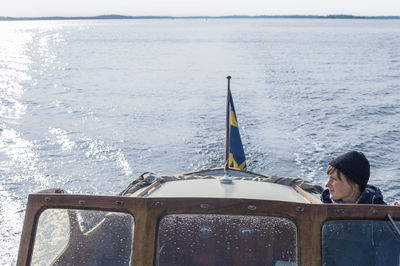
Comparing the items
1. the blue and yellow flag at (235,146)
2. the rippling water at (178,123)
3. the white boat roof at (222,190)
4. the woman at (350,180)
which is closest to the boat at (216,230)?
the woman at (350,180)

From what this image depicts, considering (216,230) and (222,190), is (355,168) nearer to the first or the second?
(222,190)

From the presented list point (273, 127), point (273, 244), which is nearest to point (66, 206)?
point (273, 244)

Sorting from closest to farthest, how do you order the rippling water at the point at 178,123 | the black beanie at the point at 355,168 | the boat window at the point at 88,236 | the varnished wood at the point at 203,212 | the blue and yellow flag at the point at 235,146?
1. the varnished wood at the point at 203,212
2. the boat window at the point at 88,236
3. the black beanie at the point at 355,168
4. the blue and yellow flag at the point at 235,146
5. the rippling water at the point at 178,123

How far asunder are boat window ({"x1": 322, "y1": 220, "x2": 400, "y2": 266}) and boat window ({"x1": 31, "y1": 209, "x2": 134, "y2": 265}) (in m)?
1.27

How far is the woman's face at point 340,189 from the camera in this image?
12.1 ft

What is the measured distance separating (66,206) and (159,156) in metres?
10.9

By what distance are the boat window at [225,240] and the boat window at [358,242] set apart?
0.24 m

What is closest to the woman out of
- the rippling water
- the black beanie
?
the black beanie

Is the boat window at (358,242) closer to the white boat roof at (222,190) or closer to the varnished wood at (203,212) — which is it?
the varnished wood at (203,212)

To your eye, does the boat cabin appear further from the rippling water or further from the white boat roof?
the rippling water

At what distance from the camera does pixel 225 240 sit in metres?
3.14

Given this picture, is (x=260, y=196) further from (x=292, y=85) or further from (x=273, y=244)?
(x=292, y=85)

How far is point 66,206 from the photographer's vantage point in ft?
10.3

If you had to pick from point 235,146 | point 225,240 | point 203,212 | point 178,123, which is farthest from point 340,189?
point 178,123
